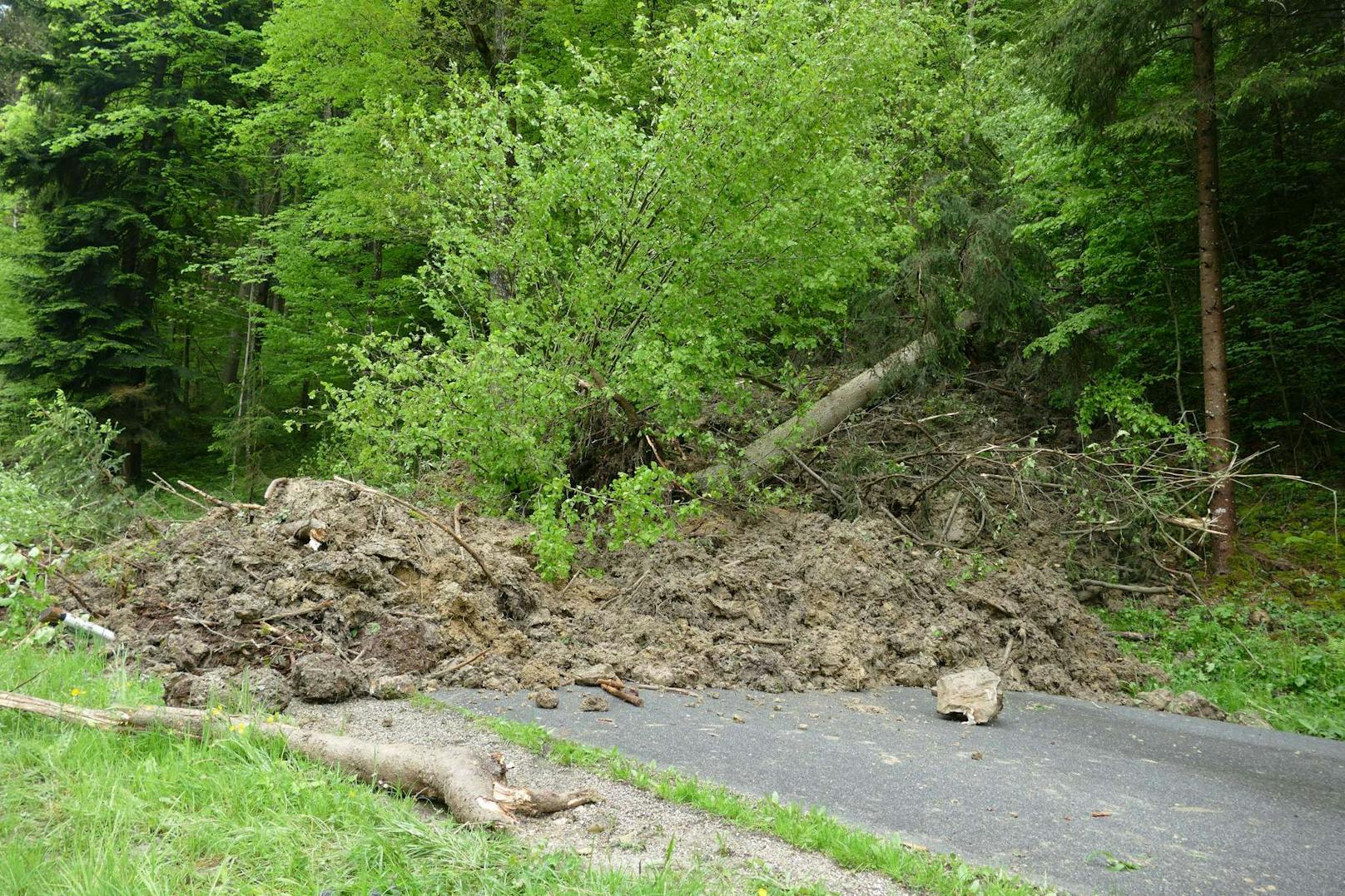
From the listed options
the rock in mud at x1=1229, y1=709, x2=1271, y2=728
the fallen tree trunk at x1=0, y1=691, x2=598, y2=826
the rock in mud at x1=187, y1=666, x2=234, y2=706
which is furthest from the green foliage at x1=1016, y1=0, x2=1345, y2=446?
the rock in mud at x1=187, y1=666, x2=234, y2=706

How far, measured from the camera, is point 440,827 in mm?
3141

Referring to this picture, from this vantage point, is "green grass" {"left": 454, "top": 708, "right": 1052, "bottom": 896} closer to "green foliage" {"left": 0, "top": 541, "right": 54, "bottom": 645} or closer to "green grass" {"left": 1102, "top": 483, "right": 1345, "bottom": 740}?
"green foliage" {"left": 0, "top": 541, "right": 54, "bottom": 645}

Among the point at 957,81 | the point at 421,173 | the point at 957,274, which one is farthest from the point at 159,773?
the point at 957,81

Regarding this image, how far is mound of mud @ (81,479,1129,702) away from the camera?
5.74 meters

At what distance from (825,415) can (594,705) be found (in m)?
7.65

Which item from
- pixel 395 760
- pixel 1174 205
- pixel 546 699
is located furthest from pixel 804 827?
pixel 1174 205

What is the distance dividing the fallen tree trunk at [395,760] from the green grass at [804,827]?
0.40 meters

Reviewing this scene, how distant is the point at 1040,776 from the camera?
15.3ft

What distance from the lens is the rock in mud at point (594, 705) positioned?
5332 mm

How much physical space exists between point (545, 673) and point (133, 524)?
6060 mm

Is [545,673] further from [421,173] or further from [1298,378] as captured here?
[1298,378]

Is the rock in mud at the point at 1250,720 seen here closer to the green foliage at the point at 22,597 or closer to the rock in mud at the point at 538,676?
the rock in mud at the point at 538,676

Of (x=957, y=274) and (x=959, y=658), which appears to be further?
(x=957, y=274)

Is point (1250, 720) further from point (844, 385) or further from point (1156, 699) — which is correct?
point (844, 385)
